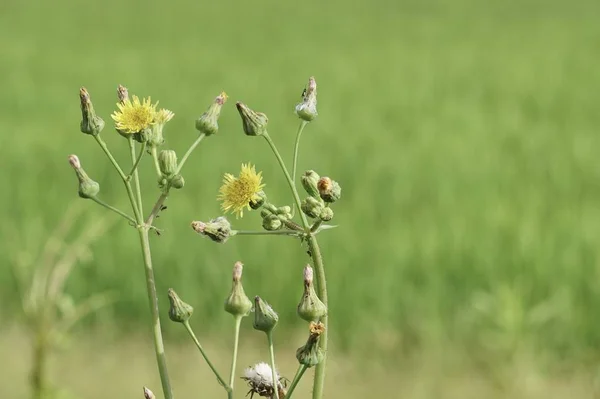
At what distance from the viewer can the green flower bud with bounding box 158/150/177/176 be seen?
47cm

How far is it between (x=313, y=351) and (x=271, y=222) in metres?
0.06

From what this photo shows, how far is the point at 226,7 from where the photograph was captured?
510 inches

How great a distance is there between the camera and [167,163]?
0.47 m

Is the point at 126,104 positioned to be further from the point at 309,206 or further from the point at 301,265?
Answer: the point at 301,265

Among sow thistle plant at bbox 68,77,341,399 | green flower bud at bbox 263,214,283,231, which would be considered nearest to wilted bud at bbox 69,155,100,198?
sow thistle plant at bbox 68,77,341,399

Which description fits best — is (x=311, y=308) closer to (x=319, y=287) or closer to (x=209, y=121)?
(x=319, y=287)

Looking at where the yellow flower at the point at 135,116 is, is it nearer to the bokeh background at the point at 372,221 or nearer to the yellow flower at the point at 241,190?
→ the yellow flower at the point at 241,190

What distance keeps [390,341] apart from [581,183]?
156 cm

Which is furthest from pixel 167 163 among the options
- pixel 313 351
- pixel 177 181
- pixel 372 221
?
pixel 372 221

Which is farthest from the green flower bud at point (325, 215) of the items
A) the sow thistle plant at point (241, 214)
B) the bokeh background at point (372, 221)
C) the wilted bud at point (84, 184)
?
the bokeh background at point (372, 221)

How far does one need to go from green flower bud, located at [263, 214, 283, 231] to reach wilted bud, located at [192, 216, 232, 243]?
0.08 ft

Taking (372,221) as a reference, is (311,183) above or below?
below

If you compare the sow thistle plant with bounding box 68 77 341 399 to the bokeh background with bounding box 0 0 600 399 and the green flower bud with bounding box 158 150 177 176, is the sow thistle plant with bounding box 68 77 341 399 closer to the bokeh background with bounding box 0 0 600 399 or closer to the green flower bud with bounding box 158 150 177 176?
→ the green flower bud with bounding box 158 150 177 176

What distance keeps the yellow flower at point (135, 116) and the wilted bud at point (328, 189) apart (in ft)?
0.29
